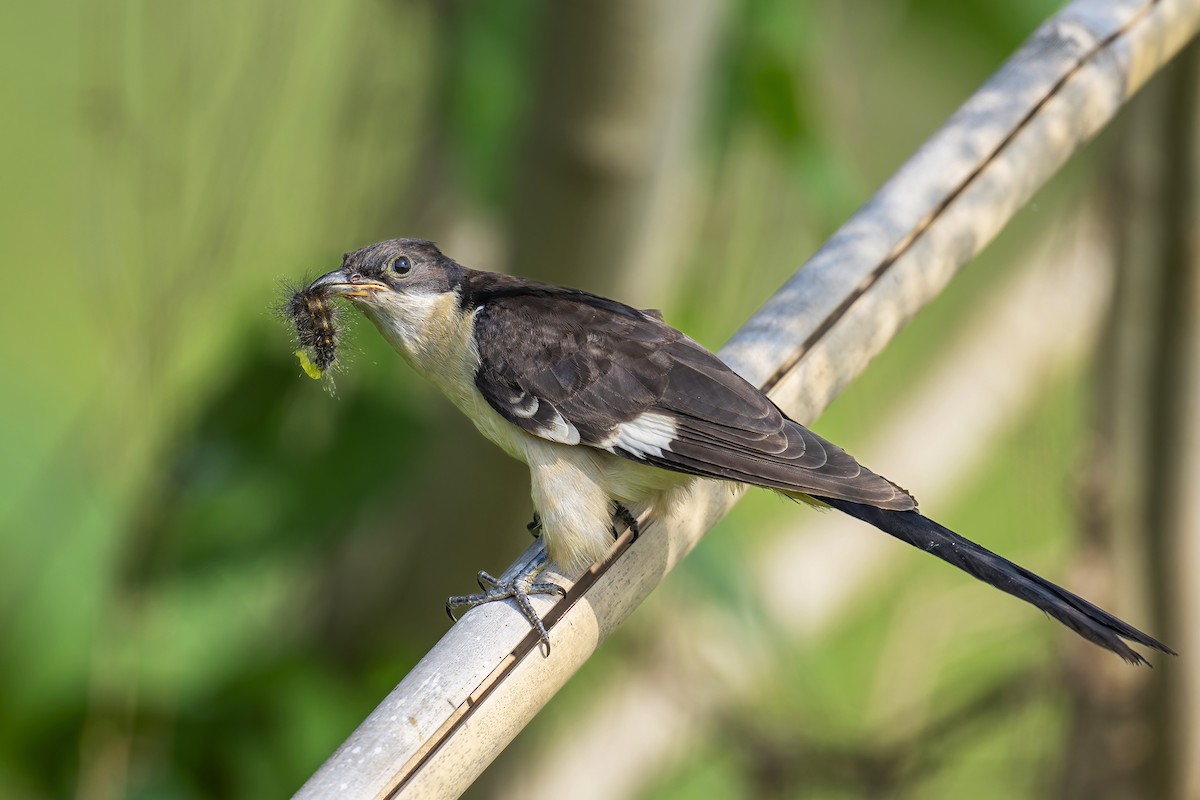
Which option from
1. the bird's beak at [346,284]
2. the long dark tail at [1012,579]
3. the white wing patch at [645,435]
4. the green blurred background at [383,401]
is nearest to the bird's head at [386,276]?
the bird's beak at [346,284]

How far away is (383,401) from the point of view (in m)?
2.53

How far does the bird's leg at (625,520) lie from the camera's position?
1544 mm

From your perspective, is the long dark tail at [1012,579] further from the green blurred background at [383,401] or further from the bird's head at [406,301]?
the green blurred background at [383,401]

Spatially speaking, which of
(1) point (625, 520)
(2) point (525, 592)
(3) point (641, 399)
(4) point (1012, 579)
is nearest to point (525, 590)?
(2) point (525, 592)

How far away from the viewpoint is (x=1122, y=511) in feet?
7.50

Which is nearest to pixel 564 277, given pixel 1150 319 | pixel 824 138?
pixel 824 138

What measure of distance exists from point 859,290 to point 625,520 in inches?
15.5

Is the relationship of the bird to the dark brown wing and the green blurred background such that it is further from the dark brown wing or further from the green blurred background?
the green blurred background

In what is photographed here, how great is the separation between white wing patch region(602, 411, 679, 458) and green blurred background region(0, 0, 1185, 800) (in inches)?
18.6

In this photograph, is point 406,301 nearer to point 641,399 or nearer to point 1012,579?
point 641,399

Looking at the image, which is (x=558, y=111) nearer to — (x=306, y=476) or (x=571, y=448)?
(x=571, y=448)

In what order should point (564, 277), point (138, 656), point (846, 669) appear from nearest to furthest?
1. point (564, 277)
2. point (138, 656)
3. point (846, 669)

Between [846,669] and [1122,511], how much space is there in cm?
265

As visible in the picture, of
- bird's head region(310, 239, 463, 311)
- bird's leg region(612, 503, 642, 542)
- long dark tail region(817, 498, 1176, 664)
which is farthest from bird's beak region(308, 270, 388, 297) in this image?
long dark tail region(817, 498, 1176, 664)
